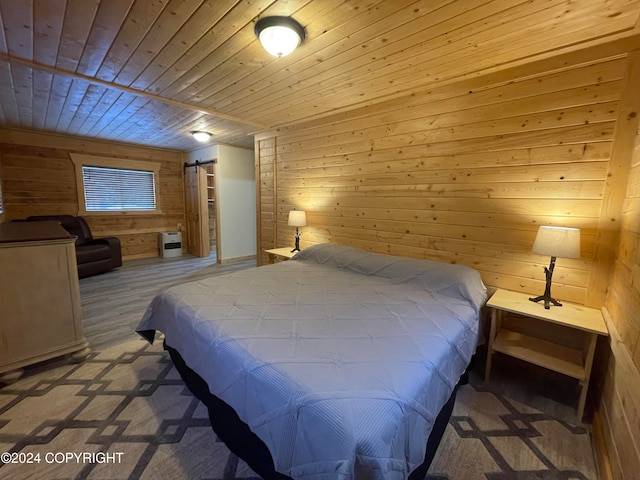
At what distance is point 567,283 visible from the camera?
1.99m

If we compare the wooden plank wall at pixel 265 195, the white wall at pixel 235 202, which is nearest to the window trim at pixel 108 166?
the white wall at pixel 235 202

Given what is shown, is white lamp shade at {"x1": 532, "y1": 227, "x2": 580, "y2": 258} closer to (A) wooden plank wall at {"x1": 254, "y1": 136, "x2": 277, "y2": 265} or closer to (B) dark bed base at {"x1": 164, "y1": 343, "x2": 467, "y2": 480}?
(B) dark bed base at {"x1": 164, "y1": 343, "x2": 467, "y2": 480}

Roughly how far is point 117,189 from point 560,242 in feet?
22.6

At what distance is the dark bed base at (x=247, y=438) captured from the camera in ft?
3.89

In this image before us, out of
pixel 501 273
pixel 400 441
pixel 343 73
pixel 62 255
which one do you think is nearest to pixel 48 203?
pixel 62 255

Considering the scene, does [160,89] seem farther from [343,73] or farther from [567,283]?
[567,283]

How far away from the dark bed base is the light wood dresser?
1.31m

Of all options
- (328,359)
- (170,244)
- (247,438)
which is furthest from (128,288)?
(328,359)

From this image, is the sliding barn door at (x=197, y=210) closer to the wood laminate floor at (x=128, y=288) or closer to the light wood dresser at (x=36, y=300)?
the wood laminate floor at (x=128, y=288)

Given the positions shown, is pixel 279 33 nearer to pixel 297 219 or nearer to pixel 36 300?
pixel 297 219

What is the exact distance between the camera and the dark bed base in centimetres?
119

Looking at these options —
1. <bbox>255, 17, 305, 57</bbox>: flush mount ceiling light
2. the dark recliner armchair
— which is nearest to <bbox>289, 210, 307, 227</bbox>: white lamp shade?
<bbox>255, 17, 305, 57</bbox>: flush mount ceiling light

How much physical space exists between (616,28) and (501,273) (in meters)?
1.67

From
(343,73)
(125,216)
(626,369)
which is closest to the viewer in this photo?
(626,369)
